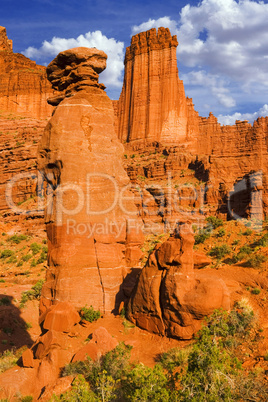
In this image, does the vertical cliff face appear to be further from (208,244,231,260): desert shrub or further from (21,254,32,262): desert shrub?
(208,244,231,260): desert shrub

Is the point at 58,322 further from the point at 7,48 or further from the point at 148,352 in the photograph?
the point at 7,48

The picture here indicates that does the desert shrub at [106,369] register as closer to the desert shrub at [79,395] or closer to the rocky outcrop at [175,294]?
the desert shrub at [79,395]

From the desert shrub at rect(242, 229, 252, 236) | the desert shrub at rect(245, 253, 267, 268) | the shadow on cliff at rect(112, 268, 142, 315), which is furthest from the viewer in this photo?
the desert shrub at rect(242, 229, 252, 236)

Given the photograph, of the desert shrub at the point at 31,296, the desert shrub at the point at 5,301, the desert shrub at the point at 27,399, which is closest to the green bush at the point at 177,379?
the desert shrub at the point at 27,399

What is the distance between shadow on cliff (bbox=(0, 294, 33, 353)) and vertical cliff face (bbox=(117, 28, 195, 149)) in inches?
2441

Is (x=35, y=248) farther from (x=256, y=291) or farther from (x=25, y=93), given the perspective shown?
(x=25, y=93)

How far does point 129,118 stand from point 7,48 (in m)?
51.7

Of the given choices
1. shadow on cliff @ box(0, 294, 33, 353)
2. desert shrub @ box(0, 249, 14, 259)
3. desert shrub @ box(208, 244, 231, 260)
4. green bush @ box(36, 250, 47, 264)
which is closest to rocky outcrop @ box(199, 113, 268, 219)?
desert shrub @ box(208, 244, 231, 260)

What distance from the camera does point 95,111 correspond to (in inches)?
568

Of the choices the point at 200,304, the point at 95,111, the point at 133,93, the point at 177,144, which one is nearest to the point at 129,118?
the point at 133,93

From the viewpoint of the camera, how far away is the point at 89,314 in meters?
12.5

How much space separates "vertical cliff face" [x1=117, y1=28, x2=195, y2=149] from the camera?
8075 cm

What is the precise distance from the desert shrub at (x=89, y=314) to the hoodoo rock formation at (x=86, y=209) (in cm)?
25

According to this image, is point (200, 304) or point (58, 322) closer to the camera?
point (200, 304)
